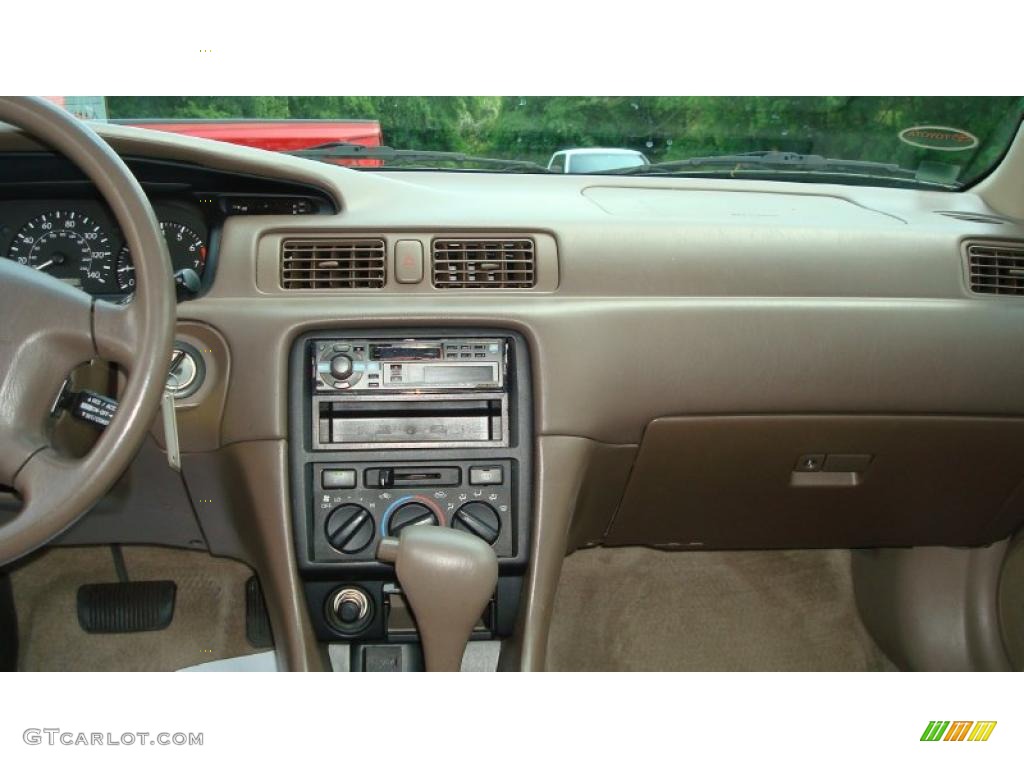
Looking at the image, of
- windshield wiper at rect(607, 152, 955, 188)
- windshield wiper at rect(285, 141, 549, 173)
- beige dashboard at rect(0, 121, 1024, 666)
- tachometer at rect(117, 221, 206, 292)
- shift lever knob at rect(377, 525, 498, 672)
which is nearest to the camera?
shift lever knob at rect(377, 525, 498, 672)

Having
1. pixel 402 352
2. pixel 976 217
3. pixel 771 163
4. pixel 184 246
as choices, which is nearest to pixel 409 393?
pixel 402 352

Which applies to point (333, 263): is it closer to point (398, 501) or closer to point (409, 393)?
point (409, 393)

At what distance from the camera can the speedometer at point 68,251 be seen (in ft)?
6.01

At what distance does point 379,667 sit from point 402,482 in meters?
0.43

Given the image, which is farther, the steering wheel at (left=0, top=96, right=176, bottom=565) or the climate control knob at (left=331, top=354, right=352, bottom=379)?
the climate control knob at (left=331, top=354, right=352, bottom=379)

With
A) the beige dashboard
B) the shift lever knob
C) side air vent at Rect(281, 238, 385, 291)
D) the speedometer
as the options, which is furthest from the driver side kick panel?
the speedometer

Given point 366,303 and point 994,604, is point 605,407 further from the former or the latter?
point 994,604

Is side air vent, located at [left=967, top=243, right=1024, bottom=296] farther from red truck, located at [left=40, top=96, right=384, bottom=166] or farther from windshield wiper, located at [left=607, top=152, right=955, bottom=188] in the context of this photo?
red truck, located at [left=40, top=96, right=384, bottom=166]

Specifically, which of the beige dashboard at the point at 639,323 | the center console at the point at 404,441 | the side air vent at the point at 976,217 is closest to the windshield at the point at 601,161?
the beige dashboard at the point at 639,323

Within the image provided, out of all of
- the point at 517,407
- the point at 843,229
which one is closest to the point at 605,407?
the point at 517,407

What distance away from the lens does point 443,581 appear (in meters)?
1.53

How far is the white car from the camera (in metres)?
2.11

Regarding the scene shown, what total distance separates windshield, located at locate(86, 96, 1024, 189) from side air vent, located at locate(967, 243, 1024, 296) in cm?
28

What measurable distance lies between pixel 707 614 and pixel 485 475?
101 centimetres
